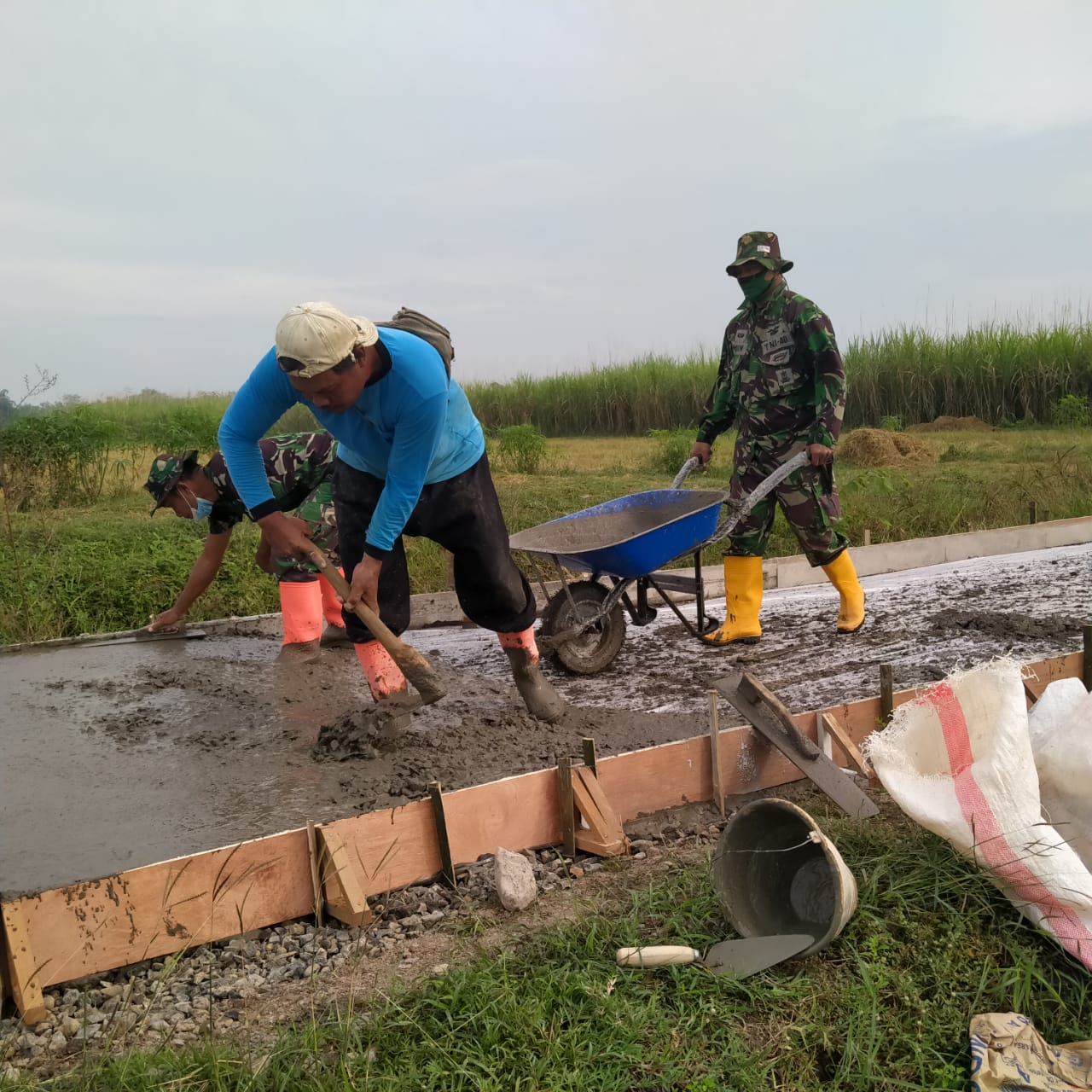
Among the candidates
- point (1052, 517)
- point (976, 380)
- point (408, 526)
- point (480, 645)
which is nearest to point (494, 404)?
point (976, 380)

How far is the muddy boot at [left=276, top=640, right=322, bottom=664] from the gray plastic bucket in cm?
299

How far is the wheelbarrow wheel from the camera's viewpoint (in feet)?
16.0

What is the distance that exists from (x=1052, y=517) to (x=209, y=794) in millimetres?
8004

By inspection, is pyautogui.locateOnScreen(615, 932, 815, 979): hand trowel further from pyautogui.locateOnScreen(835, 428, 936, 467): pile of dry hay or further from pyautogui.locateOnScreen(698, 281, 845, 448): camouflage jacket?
pyautogui.locateOnScreen(835, 428, 936, 467): pile of dry hay

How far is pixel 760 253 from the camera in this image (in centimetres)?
523

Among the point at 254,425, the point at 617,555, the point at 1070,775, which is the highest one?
the point at 254,425

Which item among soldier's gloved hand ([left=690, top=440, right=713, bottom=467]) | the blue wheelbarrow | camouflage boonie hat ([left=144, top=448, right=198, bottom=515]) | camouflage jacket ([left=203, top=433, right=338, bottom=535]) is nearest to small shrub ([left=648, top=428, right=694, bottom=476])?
soldier's gloved hand ([left=690, top=440, right=713, bottom=467])

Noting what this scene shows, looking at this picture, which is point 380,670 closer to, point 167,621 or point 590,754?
point 590,754

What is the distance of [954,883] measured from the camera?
8.08ft

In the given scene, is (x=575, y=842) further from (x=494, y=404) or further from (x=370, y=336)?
(x=494, y=404)

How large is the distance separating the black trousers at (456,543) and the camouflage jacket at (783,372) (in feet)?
6.55

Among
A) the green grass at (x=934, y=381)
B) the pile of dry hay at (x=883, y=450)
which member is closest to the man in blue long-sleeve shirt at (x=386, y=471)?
the pile of dry hay at (x=883, y=450)

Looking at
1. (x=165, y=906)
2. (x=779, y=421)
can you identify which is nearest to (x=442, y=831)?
(x=165, y=906)

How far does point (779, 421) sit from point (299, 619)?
266 centimetres
